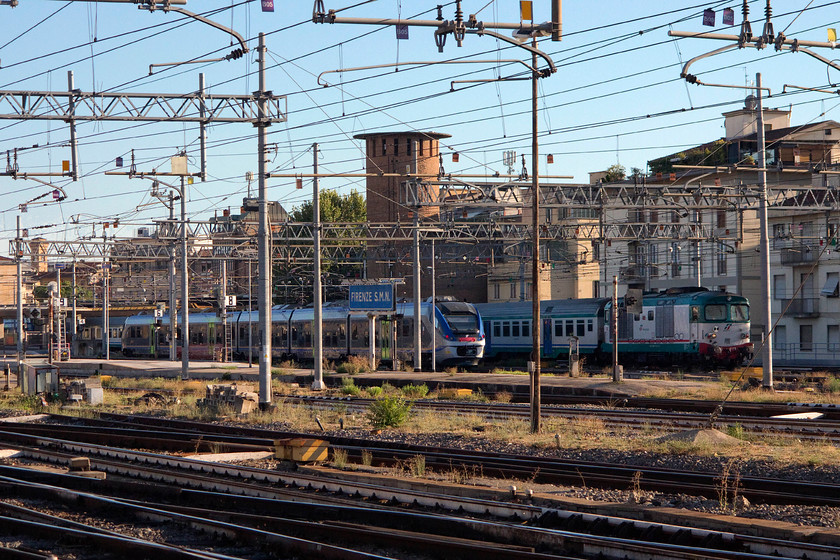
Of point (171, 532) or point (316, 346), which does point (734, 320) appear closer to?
point (316, 346)

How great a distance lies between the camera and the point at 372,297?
3844 centimetres

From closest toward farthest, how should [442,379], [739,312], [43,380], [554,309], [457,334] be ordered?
[43,380]
[442,379]
[739,312]
[457,334]
[554,309]

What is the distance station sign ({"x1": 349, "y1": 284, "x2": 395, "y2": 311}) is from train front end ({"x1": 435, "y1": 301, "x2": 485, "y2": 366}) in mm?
6295

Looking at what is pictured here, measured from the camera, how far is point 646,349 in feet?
145

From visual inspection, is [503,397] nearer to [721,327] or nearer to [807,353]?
[721,327]

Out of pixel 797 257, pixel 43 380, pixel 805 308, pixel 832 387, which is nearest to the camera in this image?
pixel 43 380

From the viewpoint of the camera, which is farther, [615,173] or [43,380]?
[615,173]

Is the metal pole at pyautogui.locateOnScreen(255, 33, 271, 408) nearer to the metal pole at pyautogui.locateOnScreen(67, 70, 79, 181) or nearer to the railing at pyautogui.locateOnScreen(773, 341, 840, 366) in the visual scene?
the metal pole at pyautogui.locateOnScreen(67, 70, 79, 181)

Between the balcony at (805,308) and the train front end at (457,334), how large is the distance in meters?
22.1

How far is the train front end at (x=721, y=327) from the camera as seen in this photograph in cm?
4138

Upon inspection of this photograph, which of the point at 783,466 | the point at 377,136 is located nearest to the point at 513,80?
the point at 783,466

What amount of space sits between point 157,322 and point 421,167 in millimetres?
39575

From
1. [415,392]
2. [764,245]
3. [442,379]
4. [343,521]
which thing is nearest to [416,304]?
[442,379]

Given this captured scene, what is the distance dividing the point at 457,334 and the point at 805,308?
82.4 ft
